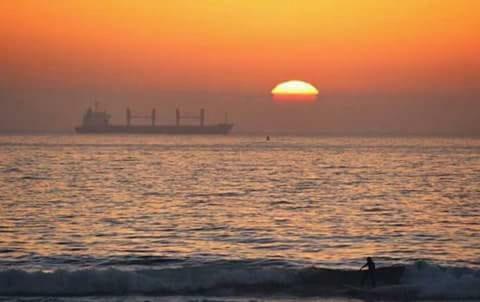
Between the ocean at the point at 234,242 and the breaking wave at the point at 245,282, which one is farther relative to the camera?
the ocean at the point at 234,242

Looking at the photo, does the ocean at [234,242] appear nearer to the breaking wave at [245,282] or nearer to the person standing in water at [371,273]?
the breaking wave at [245,282]

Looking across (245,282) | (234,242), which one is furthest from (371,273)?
(234,242)

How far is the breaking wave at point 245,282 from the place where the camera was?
20.4 metres

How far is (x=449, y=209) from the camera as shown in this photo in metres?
37.7

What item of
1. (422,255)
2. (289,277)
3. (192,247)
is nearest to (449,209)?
(422,255)

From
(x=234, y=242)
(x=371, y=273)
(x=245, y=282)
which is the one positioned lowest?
(x=245, y=282)

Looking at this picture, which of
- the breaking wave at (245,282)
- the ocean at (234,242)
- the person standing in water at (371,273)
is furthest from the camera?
the ocean at (234,242)

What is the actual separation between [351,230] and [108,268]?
36.7 feet

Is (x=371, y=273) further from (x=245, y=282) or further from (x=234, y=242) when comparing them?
(x=234, y=242)

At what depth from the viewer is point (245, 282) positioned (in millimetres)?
21609

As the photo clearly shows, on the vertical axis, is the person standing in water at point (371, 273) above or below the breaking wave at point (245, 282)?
above

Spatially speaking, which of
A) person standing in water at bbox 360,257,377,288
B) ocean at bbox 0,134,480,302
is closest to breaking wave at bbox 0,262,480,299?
ocean at bbox 0,134,480,302

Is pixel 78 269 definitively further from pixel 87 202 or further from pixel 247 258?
pixel 87 202

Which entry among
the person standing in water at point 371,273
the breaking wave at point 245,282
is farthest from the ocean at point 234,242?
the person standing in water at point 371,273
